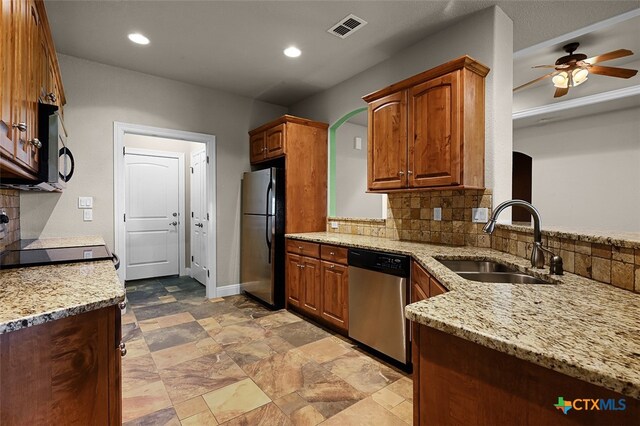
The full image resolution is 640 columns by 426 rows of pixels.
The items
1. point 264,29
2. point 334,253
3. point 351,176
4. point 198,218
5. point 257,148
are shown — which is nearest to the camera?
point 264,29

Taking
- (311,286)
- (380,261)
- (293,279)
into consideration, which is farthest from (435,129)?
(293,279)

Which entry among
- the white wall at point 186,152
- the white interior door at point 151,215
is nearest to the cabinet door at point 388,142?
the white wall at point 186,152

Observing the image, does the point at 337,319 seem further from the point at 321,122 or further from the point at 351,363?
the point at 321,122


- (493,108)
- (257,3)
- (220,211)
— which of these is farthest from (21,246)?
(493,108)

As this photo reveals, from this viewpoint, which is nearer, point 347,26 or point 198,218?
point 347,26

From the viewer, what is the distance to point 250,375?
2.18 meters

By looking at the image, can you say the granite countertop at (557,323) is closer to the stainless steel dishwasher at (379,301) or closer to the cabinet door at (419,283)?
the cabinet door at (419,283)

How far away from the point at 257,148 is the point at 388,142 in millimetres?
2001

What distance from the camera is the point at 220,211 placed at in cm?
409

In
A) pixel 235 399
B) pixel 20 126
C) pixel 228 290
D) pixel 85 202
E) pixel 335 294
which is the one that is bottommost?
pixel 235 399

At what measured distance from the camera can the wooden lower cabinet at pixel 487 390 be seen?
0.64 meters

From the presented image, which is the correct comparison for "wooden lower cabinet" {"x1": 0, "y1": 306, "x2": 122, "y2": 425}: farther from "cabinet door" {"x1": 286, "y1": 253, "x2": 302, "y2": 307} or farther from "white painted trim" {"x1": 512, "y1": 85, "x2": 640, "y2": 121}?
"white painted trim" {"x1": 512, "y1": 85, "x2": 640, "y2": 121}

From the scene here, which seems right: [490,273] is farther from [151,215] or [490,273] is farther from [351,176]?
[151,215]

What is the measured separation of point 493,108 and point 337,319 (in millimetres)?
2218
